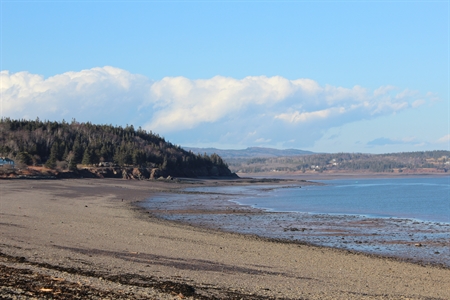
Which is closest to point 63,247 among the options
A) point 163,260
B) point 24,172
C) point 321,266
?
point 163,260

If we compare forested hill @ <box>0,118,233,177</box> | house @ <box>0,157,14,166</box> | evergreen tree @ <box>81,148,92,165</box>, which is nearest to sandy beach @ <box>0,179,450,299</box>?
house @ <box>0,157,14,166</box>

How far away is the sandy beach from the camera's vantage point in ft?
39.7

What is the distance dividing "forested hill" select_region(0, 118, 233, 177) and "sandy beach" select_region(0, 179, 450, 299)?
191 feet

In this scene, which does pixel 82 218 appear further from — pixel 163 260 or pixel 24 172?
pixel 24 172

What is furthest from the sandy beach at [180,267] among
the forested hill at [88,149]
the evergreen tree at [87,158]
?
the evergreen tree at [87,158]

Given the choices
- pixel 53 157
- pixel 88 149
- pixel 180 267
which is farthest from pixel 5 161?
pixel 180 267

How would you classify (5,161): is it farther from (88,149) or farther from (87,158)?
(88,149)

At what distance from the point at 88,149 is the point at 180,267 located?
80162 millimetres

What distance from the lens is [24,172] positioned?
2712 inches

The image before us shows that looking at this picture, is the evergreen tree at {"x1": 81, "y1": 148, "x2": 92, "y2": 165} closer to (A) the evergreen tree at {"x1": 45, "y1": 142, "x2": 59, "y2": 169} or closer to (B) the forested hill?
(B) the forested hill

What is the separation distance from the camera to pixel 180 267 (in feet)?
52.3

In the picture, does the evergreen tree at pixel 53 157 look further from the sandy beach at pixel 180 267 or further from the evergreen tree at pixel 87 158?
the sandy beach at pixel 180 267

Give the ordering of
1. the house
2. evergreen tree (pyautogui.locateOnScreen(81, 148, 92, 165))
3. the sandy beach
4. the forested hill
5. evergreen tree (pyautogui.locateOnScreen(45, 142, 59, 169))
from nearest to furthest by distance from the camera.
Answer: the sandy beach → the house → evergreen tree (pyautogui.locateOnScreen(45, 142, 59, 169)) → the forested hill → evergreen tree (pyautogui.locateOnScreen(81, 148, 92, 165))

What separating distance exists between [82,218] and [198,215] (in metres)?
10.1
